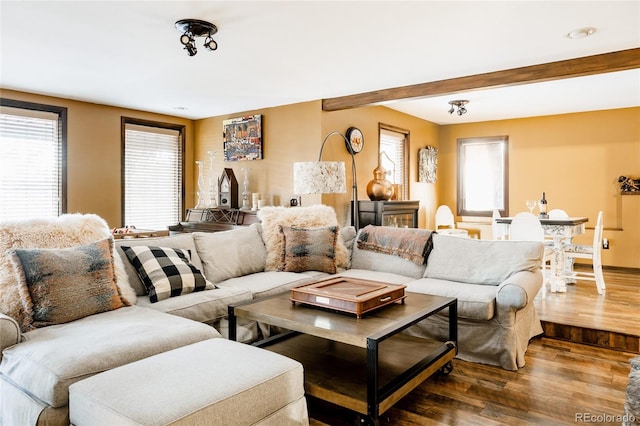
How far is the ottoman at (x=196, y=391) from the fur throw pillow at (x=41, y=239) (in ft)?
2.87

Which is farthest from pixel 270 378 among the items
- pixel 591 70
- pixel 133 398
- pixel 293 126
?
pixel 293 126

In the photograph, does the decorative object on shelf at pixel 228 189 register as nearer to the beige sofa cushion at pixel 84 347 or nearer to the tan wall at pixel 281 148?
the tan wall at pixel 281 148

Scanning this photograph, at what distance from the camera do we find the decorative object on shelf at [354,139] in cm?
550

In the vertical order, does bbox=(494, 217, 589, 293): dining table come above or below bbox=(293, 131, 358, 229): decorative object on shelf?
below

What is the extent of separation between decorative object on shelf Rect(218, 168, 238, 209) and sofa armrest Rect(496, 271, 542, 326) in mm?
3836

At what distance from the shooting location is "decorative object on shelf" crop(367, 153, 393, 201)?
5367 millimetres

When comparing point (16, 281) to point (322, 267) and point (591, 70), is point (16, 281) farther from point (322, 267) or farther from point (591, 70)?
point (591, 70)

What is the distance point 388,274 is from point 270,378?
217 centimetres

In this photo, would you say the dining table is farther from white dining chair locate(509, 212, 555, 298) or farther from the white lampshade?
the white lampshade

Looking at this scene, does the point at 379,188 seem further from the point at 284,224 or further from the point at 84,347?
the point at 84,347

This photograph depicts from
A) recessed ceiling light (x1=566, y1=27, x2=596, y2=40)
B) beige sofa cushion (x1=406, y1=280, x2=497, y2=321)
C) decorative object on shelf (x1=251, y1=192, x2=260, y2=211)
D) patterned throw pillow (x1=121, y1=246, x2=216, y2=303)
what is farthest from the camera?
decorative object on shelf (x1=251, y1=192, x2=260, y2=211)

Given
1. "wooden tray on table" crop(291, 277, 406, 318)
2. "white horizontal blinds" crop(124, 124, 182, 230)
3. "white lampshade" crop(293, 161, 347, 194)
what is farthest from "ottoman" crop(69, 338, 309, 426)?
"white horizontal blinds" crop(124, 124, 182, 230)

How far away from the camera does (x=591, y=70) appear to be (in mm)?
3703

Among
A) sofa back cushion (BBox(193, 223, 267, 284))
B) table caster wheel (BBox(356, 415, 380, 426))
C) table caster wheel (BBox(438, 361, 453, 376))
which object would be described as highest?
sofa back cushion (BBox(193, 223, 267, 284))
